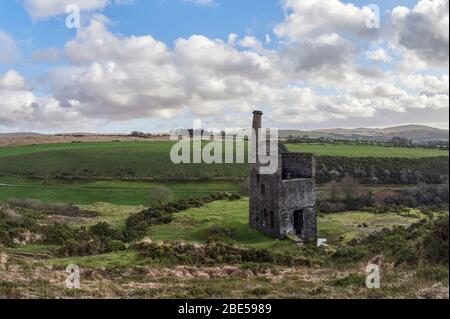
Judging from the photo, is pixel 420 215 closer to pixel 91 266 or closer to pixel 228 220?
pixel 228 220

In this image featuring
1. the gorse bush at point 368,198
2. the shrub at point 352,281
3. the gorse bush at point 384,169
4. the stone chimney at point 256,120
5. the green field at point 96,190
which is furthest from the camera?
the gorse bush at point 384,169

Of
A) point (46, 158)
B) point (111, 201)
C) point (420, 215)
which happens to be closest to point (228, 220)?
point (420, 215)

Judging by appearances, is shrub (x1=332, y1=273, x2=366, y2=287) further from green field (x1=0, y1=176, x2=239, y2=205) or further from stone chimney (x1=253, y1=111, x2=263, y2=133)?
green field (x1=0, y1=176, x2=239, y2=205)

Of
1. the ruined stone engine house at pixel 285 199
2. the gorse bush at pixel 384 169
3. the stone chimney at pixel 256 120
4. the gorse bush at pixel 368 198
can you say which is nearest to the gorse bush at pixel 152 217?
the ruined stone engine house at pixel 285 199

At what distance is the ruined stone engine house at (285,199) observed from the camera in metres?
34.5

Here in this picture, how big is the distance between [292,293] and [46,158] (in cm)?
9486

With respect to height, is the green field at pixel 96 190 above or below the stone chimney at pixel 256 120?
below

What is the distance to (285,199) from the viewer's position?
34.9 meters

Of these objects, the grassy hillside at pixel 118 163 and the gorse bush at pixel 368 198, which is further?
the grassy hillside at pixel 118 163

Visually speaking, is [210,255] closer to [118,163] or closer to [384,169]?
[384,169]

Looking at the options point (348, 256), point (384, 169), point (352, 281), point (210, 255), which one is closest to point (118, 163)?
point (384, 169)

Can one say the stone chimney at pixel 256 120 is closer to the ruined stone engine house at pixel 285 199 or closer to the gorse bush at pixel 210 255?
the ruined stone engine house at pixel 285 199

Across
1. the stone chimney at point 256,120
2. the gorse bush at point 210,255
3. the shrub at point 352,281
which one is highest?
the stone chimney at point 256,120

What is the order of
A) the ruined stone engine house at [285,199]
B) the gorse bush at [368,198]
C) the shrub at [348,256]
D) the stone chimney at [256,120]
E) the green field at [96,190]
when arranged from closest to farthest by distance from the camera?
the shrub at [348,256] → the ruined stone engine house at [285,199] → the stone chimney at [256,120] → the gorse bush at [368,198] → the green field at [96,190]
